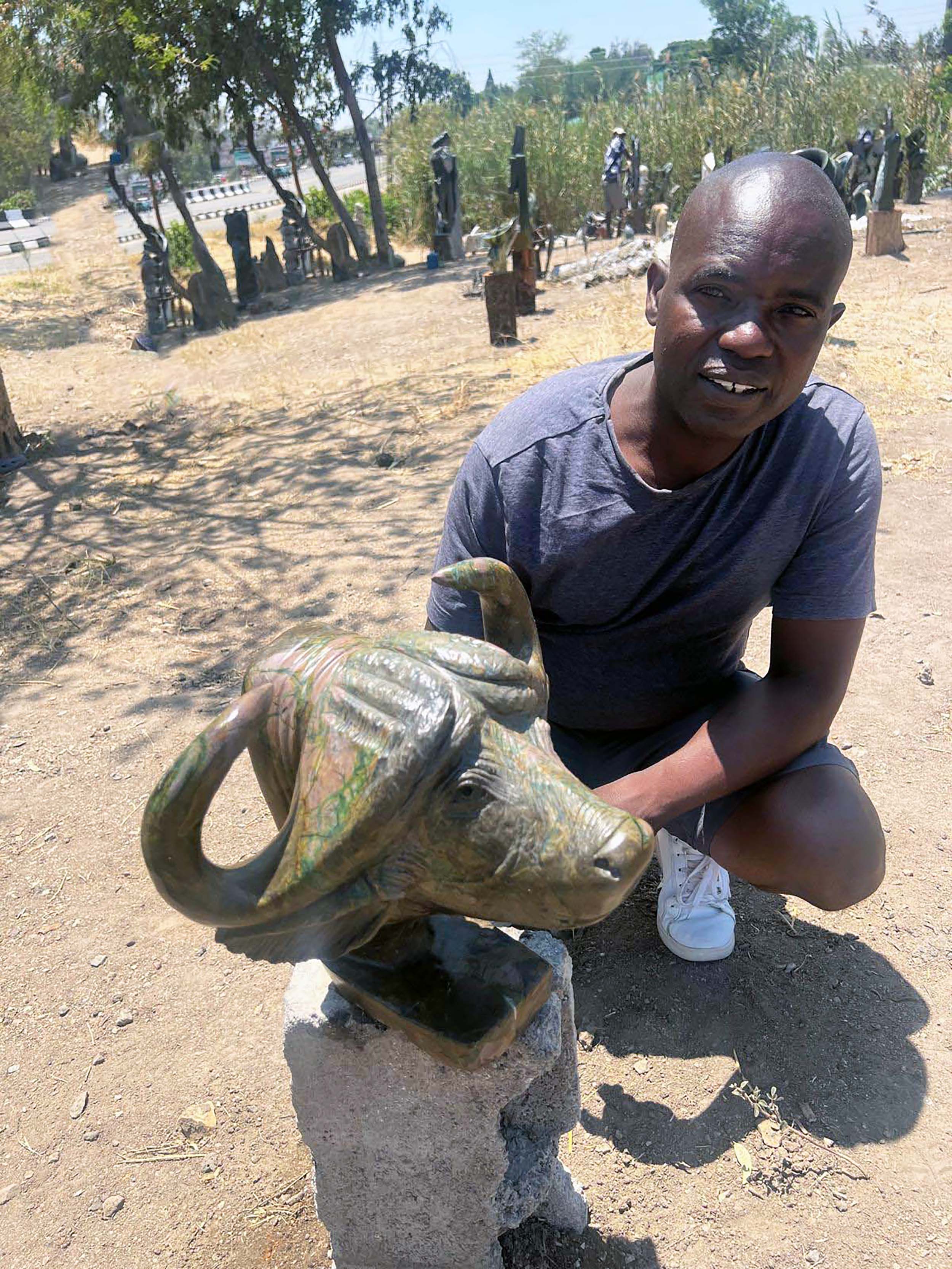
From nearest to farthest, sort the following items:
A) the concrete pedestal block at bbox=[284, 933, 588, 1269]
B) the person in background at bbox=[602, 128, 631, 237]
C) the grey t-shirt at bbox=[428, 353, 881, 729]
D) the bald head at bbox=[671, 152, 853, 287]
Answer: the concrete pedestal block at bbox=[284, 933, 588, 1269]
the bald head at bbox=[671, 152, 853, 287]
the grey t-shirt at bbox=[428, 353, 881, 729]
the person in background at bbox=[602, 128, 631, 237]

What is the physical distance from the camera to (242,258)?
14.2 m

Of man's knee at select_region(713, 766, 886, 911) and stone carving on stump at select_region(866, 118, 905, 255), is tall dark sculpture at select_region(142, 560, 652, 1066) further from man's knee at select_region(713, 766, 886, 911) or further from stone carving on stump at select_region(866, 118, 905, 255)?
stone carving on stump at select_region(866, 118, 905, 255)

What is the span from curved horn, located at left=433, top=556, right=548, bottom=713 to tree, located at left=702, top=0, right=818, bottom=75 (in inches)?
1515

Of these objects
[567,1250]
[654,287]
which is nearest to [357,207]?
[654,287]

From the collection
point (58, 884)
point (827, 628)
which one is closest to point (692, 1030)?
point (827, 628)

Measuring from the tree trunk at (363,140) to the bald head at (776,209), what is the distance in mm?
14867

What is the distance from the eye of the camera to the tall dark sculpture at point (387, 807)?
113cm

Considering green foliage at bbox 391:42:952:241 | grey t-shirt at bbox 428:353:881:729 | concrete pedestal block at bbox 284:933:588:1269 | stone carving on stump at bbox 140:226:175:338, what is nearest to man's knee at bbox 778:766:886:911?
grey t-shirt at bbox 428:353:881:729

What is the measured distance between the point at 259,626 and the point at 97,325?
11.0 meters

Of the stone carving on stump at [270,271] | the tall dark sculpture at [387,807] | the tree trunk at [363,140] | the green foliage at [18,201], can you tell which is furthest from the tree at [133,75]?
the green foliage at [18,201]

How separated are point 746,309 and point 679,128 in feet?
57.3

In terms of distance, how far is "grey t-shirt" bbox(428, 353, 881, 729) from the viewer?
199 centimetres

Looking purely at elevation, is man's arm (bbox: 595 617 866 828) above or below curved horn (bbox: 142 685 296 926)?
below

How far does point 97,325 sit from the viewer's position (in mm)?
13852
